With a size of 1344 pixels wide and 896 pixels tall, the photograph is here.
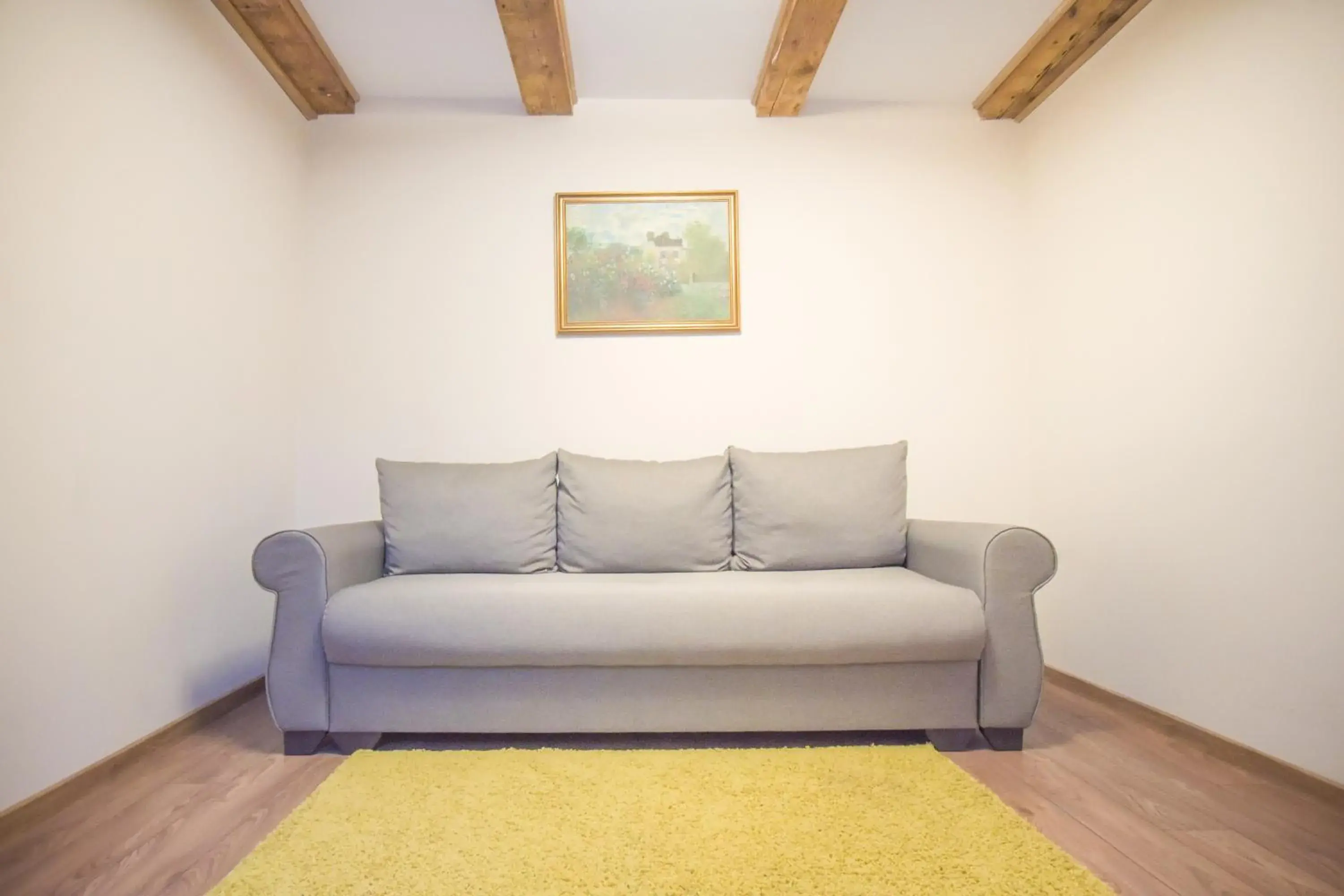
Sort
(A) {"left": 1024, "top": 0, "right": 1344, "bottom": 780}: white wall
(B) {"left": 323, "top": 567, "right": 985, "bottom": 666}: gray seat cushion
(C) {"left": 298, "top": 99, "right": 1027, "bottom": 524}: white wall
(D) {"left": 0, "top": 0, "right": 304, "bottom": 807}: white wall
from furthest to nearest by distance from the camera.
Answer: (C) {"left": 298, "top": 99, "right": 1027, "bottom": 524}: white wall → (B) {"left": 323, "top": 567, "right": 985, "bottom": 666}: gray seat cushion → (A) {"left": 1024, "top": 0, "right": 1344, "bottom": 780}: white wall → (D) {"left": 0, "top": 0, "right": 304, "bottom": 807}: white wall

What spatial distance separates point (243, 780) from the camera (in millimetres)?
1826

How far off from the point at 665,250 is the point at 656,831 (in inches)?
93.1

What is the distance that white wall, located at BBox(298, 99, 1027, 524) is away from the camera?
3.02m

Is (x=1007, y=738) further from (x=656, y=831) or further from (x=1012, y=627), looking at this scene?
(x=656, y=831)

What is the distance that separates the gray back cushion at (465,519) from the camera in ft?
7.89

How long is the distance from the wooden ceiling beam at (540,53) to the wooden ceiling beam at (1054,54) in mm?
1851

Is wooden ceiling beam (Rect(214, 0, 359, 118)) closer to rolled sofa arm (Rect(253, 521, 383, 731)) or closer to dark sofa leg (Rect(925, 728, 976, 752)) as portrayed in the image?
rolled sofa arm (Rect(253, 521, 383, 731))

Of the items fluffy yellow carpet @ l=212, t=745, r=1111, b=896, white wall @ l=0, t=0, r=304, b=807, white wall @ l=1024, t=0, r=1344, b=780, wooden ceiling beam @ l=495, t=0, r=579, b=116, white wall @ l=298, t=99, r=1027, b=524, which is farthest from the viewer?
white wall @ l=298, t=99, r=1027, b=524

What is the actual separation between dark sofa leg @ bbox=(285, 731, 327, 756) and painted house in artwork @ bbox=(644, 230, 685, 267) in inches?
88.0

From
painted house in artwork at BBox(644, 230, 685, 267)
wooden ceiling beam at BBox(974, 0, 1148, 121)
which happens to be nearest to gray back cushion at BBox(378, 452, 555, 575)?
painted house in artwork at BBox(644, 230, 685, 267)

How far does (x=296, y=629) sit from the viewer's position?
1994 mm

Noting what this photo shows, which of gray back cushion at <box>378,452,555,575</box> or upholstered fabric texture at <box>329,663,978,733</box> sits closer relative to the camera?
upholstered fabric texture at <box>329,663,978,733</box>

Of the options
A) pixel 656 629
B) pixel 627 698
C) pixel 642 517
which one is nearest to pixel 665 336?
pixel 642 517

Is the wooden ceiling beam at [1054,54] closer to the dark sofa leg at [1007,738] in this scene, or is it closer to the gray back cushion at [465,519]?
the dark sofa leg at [1007,738]
